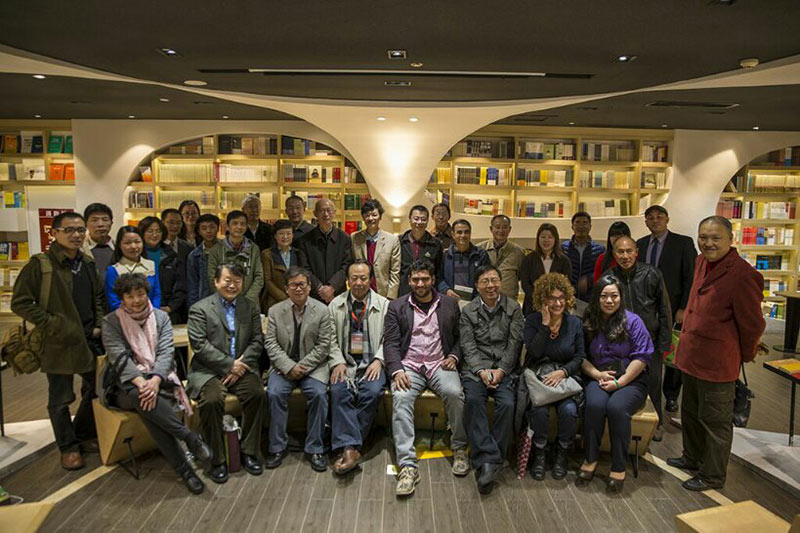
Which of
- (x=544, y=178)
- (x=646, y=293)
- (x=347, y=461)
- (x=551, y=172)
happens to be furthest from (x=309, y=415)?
(x=551, y=172)

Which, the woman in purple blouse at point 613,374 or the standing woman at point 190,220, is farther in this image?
the standing woman at point 190,220

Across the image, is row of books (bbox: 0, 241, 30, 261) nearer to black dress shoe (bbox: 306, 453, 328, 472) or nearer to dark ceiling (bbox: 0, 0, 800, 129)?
dark ceiling (bbox: 0, 0, 800, 129)

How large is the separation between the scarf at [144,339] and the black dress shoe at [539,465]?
225 cm

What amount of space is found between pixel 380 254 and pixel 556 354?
1.70m

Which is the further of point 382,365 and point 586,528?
point 382,365

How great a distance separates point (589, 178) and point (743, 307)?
5.30 meters

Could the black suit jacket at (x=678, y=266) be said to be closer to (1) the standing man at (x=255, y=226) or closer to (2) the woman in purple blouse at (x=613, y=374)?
(2) the woman in purple blouse at (x=613, y=374)

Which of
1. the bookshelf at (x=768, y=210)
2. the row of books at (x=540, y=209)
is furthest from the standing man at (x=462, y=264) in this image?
the bookshelf at (x=768, y=210)

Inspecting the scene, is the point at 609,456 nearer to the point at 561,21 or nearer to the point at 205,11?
the point at 561,21

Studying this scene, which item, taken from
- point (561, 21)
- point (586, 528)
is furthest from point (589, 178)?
point (586, 528)

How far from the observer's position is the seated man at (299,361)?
3492mm

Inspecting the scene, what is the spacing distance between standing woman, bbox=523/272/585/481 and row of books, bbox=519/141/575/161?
487cm

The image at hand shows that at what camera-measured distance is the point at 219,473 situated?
3301 millimetres

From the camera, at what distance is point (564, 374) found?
3.40 metres
